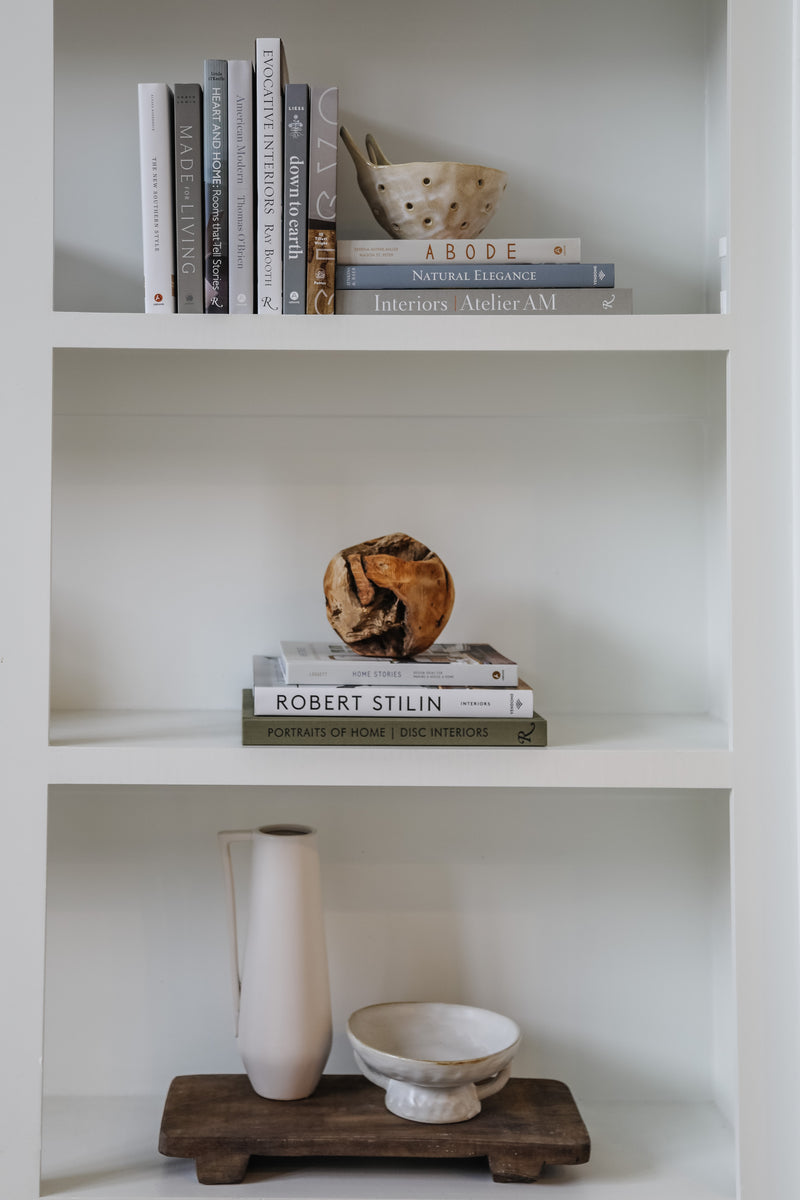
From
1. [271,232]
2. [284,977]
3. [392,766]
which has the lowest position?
[284,977]

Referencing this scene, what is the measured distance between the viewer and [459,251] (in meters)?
1.07

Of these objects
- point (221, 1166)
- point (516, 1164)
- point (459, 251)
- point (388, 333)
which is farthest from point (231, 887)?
point (459, 251)

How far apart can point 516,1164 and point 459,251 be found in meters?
0.88

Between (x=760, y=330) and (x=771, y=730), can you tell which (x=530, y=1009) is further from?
(x=760, y=330)

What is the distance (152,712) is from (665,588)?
608mm

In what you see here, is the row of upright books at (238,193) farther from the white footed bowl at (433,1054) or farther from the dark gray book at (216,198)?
the white footed bowl at (433,1054)

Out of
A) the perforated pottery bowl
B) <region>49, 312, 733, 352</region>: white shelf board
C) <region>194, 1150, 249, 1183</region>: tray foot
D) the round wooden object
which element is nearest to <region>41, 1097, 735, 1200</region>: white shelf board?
<region>194, 1150, 249, 1183</region>: tray foot

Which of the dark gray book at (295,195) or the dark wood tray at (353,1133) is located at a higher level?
the dark gray book at (295,195)

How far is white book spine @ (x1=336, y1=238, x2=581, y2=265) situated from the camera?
106 centimetres

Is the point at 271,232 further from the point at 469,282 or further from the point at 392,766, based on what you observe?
the point at 392,766

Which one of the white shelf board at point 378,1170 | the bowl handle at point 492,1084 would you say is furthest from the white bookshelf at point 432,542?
the bowl handle at point 492,1084

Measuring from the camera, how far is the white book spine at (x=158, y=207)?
1037 millimetres

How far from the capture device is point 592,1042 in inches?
49.2

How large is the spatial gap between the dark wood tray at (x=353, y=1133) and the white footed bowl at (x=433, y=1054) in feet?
0.07
